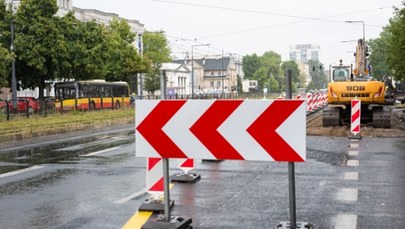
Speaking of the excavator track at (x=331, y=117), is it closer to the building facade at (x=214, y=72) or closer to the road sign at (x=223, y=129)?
the road sign at (x=223, y=129)

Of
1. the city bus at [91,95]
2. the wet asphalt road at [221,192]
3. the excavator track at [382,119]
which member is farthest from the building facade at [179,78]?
the wet asphalt road at [221,192]

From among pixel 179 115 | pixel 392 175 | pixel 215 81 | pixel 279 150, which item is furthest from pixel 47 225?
pixel 215 81

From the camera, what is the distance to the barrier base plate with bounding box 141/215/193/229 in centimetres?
604

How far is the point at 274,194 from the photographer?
808 centimetres

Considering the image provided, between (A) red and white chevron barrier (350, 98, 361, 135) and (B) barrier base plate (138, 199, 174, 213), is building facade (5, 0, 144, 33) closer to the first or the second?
(A) red and white chevron barrier (350, 98, 361, 135)

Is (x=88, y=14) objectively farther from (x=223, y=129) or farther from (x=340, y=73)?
(x=223, y=129)

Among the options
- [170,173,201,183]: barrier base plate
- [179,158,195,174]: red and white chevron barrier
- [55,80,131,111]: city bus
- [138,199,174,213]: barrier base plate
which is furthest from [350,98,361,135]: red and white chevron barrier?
[55,80,131,111]: city bus

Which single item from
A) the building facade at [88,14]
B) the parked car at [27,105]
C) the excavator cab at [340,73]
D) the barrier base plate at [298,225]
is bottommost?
the barrier base plate at [298,225]

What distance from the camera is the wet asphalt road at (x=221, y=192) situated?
261 inches

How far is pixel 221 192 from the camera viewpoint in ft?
27.2

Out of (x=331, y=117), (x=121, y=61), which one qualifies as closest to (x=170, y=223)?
(x=331, y=117)

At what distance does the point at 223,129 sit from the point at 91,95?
4283 centimetres

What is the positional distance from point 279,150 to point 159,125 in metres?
1.36

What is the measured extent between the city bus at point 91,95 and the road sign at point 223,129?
31.4m
